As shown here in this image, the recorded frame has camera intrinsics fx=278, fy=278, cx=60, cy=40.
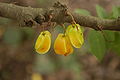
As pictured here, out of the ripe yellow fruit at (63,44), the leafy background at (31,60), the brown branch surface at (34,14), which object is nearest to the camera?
the brown branch surface at (34,14)

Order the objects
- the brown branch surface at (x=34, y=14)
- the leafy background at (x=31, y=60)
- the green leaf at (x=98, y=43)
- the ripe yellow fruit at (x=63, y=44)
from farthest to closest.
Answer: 1. the leafy background at (x=31, y=60)
2. the green leaf at (x=98, y=43)
3. the ripe yellow fruit at (x=63, y=44)
4. the brown branch surface at (x=34, y=14)

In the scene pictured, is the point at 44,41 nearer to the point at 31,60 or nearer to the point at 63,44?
the point at 63,44

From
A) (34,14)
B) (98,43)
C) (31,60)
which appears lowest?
(31,60)

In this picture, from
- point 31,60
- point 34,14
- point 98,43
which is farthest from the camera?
point 31,60

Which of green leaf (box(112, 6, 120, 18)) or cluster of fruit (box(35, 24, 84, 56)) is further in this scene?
green leaf (box(112, 6, 120, 18))

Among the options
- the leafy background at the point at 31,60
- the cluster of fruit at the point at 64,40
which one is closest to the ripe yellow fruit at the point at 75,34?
the cluster of fruit at the point at 64,40

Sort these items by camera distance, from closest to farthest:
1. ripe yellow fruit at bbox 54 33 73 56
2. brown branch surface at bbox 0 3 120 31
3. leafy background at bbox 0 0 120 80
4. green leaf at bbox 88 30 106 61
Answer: brown branch surface at bbox 0 3 120 31
ripe yellow fruit at bbox 54 33 73 56
green leaf at bbox 88 30 106 61
leafy background at bbox 0 0 120 80

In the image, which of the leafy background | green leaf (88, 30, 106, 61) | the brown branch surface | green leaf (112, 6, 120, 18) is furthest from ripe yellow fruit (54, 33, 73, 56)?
the leafy background

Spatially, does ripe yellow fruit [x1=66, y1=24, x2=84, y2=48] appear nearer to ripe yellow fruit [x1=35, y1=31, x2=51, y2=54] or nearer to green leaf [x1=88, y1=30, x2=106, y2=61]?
ripe yellow fruit [x1=35, y1=31, x2=51, y2=54]

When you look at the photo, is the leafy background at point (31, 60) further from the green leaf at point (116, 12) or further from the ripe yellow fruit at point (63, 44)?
the ripe yellow fruit at point (63, 44)

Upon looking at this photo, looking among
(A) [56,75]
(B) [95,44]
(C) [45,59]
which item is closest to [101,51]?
(B) [95,44]

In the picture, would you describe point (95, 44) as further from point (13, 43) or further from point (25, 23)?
point (13, 43)

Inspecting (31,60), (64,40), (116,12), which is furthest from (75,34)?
(31,60)
